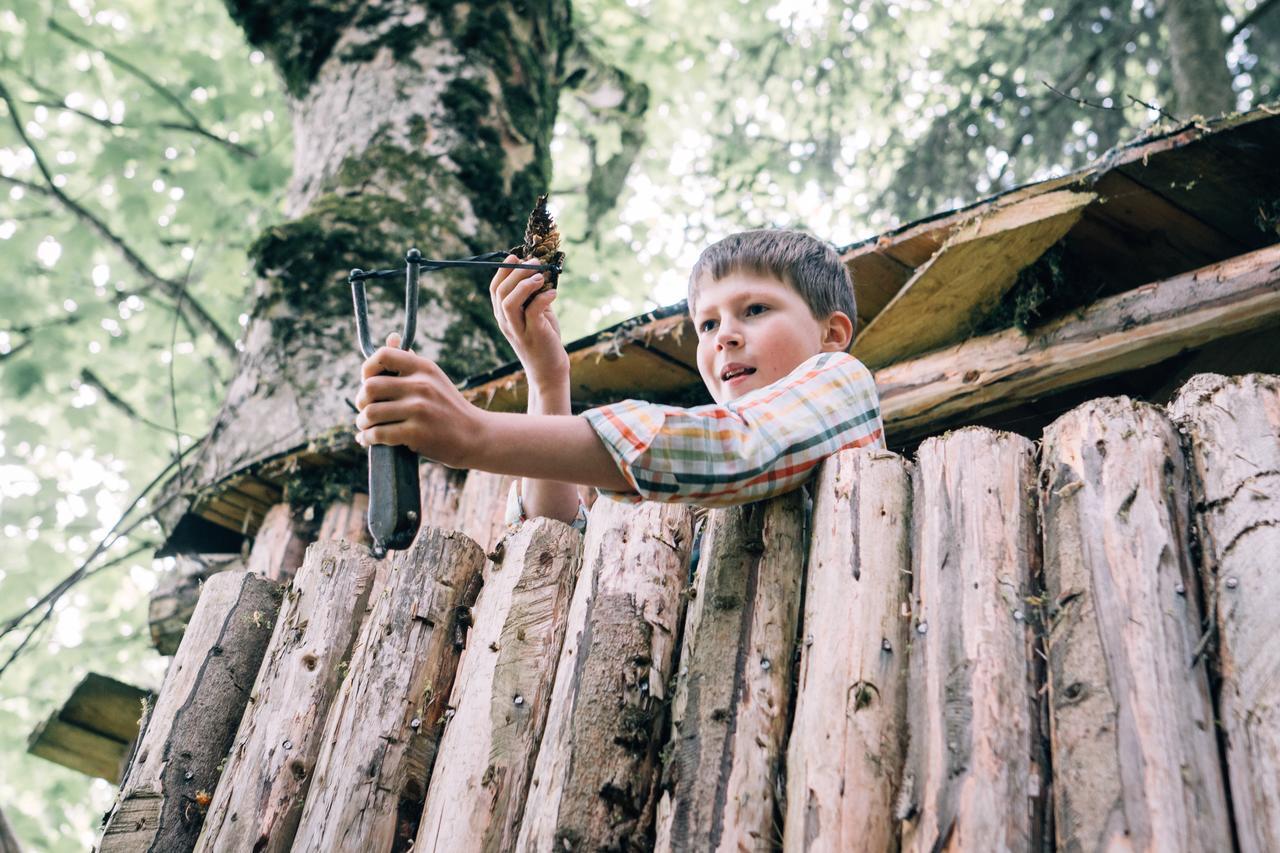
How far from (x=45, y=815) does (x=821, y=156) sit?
10572 millimetres

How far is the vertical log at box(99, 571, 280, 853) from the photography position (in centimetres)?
266

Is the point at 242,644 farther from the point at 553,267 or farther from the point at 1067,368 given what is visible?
the point at 1067,368

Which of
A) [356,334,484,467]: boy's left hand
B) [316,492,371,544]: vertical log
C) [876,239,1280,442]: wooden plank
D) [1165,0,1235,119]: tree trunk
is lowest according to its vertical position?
[356,334,484,467]: boy's left hand

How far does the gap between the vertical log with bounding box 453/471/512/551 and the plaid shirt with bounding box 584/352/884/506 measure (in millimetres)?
1834

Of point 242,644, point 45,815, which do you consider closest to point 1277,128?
point 242,644

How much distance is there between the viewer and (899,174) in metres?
9.97

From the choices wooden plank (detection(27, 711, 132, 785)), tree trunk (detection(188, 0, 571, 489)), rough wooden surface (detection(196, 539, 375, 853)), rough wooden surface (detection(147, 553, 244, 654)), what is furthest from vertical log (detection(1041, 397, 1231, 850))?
wooden plank (detection(27, 711, 132, 785))

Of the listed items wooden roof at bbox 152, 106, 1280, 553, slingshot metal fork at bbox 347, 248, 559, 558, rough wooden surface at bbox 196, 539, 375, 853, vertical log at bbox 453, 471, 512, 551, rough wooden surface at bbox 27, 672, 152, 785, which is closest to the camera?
slingshot metal fork at bbox 347, 248, 559, 558

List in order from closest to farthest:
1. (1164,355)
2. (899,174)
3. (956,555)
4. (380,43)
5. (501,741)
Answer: (956,555) < (501,741) < (1164,355) < (380,43) < (899,174)

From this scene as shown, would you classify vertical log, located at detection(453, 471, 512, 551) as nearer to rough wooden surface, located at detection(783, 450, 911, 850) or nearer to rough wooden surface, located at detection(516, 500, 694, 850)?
rough wooden surface, located at detection(516, 500, 694, 850)

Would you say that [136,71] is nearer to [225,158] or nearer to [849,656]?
[225,158]

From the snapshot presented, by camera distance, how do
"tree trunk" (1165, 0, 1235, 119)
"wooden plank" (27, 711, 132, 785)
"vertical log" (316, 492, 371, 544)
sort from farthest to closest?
"tree trunk" (1165, 0, 1235, 119), "wooden plank" (27, 711, 132, 785), "vertical log" (316, 492, 371, 544)

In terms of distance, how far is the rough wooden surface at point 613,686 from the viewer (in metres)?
2.18

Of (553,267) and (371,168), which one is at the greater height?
(371,168)
